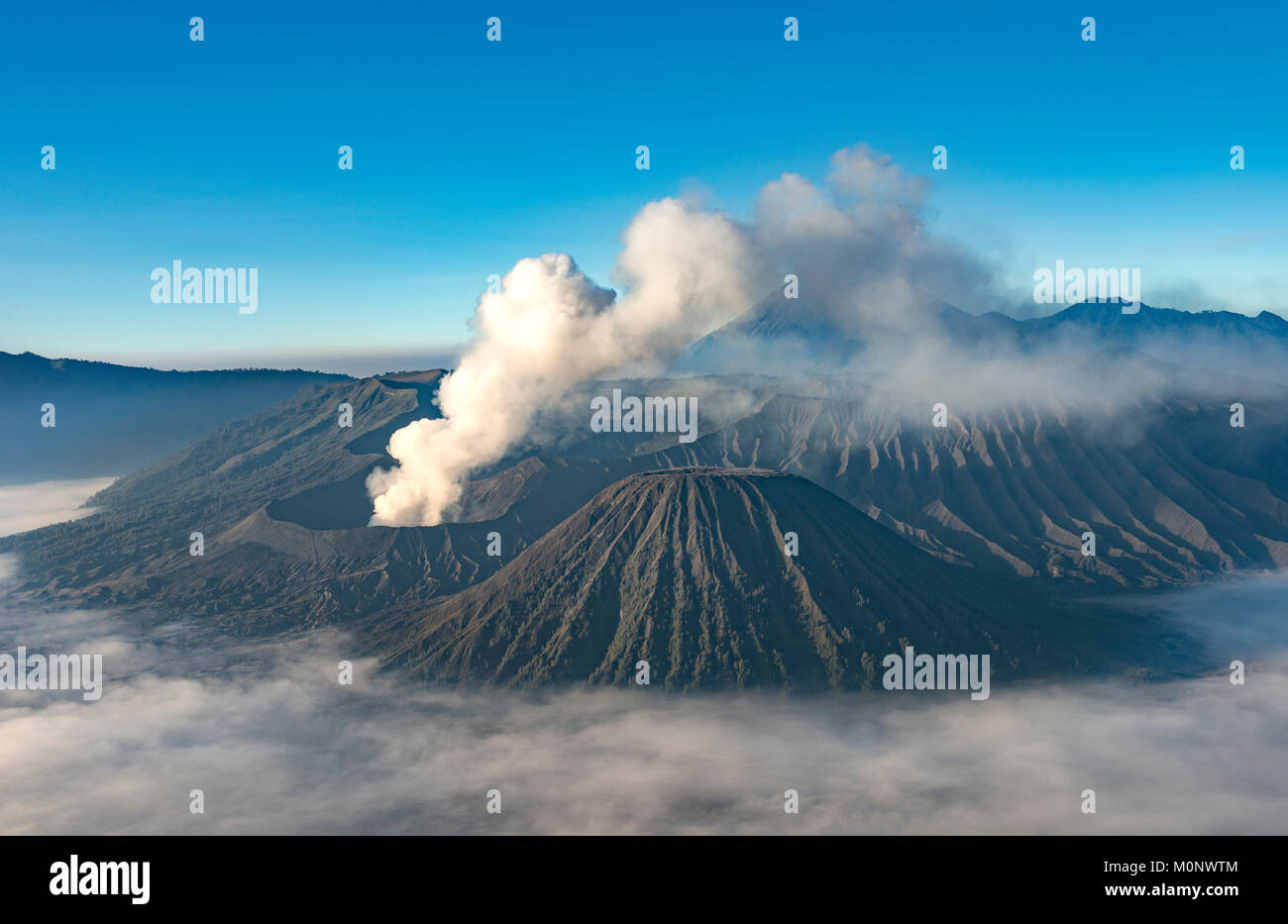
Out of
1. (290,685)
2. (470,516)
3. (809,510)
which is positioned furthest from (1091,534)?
(290,685)

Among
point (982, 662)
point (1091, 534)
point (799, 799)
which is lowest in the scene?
point (799, 799)

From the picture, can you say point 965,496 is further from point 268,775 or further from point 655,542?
point 268,775

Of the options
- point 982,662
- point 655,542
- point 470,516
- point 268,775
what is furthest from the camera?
point 470,516

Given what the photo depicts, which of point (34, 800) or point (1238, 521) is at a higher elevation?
point (1238, 521)

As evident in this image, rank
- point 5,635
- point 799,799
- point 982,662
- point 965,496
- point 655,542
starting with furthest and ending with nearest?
1. point 965,496
2. point 5,635
3. point 655,542
4. point 982,662
5. point 799,799

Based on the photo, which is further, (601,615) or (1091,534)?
(1091,534)

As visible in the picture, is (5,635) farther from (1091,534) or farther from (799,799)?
(1091,534)
